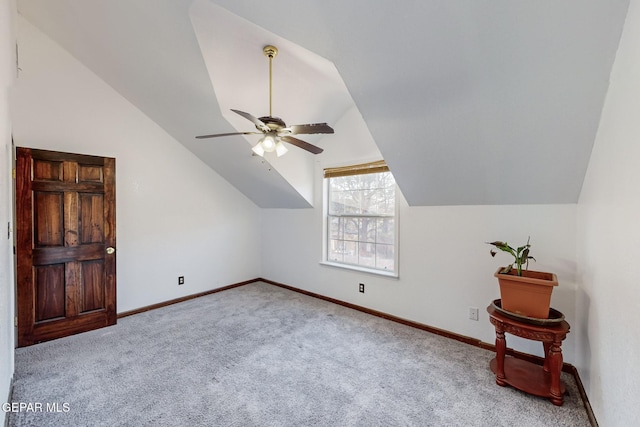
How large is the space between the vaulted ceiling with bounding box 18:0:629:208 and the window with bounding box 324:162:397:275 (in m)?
0.39

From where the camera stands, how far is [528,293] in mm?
2070

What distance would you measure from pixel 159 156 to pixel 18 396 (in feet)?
9.11

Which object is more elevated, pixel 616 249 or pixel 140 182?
pixel 140 182

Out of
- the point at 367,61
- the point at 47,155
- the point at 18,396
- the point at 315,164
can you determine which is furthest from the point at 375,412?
the point at 47,155

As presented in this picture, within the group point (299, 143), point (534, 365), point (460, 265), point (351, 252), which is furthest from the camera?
point (351, 252)

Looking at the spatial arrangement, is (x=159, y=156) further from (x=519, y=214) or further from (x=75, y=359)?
(x=519, y=214)

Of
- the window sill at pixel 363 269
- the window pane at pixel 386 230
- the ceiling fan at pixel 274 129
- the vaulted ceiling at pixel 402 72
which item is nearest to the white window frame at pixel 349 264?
the window sill at pixel 363 269

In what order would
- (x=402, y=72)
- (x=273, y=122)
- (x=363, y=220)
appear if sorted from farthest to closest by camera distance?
(x=363, y=220) < (x=273, y=122) < (x=402, y=72)

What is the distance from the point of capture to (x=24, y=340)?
2713mm

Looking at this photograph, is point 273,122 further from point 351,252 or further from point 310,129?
point 351,252

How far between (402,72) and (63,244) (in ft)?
12.0

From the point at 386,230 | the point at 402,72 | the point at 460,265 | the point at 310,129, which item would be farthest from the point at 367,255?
the point at 402,72

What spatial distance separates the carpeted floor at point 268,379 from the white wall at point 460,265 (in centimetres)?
25

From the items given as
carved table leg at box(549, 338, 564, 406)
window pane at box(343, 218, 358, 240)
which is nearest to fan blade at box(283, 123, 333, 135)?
window pane at box(343, 218, 358, 240)
